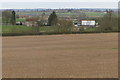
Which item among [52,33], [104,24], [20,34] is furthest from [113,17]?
[20,34]

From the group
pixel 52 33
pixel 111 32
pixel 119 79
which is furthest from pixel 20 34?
pixel 119 79

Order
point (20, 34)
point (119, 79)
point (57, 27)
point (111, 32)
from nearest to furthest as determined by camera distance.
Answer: point (119, 79) < point (20, 34) < point (111, 32) < point (57, 27)

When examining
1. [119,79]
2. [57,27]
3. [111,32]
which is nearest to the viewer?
[119,79]

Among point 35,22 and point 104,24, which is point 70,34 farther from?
point 35,22

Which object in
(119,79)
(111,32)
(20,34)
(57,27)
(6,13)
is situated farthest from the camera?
(6,13)

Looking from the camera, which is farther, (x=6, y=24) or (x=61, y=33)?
(x=6, y=24)

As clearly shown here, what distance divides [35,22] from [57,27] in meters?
7.92

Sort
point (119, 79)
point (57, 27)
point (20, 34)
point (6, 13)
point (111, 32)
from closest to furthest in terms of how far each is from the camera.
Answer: point (119, 79), point (20, 34), point (111, 32), point (57, 27), point (6, 13)

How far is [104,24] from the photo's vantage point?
52.4 metres

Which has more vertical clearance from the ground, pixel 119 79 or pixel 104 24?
pixel 104 24

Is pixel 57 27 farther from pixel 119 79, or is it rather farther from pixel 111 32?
pixel 119 79

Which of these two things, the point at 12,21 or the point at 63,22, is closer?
the point at 63,22

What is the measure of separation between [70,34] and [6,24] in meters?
15.4

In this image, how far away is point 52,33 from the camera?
4625cm
